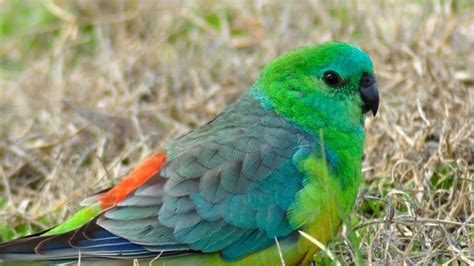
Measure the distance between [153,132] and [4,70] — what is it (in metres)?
2.29

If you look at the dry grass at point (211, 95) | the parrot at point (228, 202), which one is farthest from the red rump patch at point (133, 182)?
the dry grass at point (211, 95)

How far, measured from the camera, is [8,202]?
17.2 ft

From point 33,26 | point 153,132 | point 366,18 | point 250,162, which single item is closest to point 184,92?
point 153,132

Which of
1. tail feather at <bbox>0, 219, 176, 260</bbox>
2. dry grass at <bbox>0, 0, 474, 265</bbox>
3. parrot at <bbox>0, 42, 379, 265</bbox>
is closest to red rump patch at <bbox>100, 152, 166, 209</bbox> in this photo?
parrot at <bbox>0, 42, 379, 265</bbox>

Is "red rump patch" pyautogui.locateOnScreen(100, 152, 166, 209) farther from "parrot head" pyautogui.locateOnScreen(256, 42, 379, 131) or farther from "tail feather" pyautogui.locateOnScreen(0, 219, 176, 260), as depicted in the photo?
"parrot head" pyautogui.locateOnScreen(256, 42, 379, 131)

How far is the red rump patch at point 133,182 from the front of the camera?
13.6 ft

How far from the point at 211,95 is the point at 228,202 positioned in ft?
8.23

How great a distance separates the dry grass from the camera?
14.6 feet

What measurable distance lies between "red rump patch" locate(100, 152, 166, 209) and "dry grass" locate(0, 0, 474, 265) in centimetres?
81

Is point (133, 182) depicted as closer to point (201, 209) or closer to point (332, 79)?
point (201, 209)

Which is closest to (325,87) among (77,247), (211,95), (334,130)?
(334,130)

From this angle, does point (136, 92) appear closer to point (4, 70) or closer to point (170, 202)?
point (4, 70)

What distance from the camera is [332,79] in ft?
14.3

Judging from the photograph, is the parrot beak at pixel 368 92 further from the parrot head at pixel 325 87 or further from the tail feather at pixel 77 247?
the tail feather at pixel 77 247
